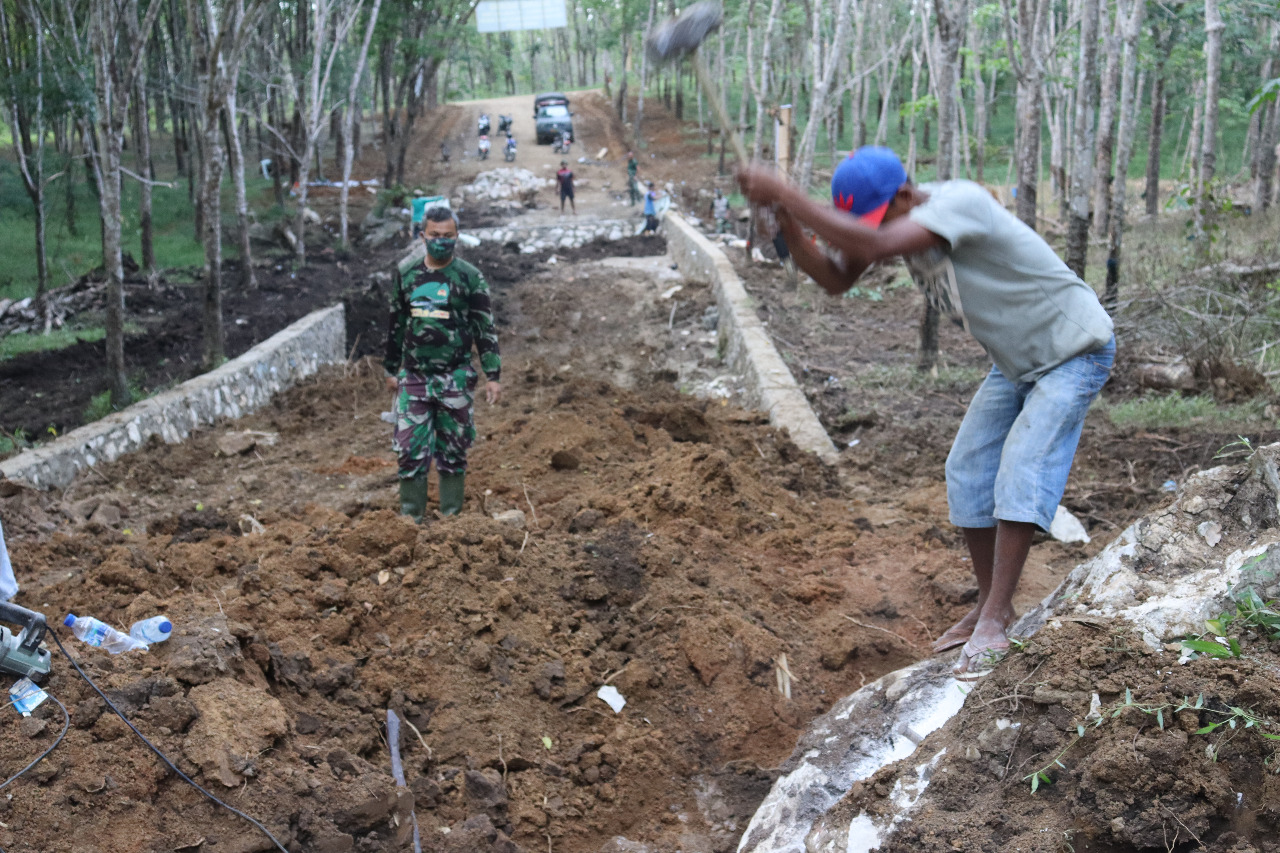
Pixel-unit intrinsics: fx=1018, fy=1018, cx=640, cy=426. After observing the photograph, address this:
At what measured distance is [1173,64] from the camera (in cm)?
2038

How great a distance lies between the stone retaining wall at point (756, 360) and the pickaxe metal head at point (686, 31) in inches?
134

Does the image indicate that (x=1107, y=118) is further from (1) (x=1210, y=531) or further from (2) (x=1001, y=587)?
(2) (x=1001, y=587)

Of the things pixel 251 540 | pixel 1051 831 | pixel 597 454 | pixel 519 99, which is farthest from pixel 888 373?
pixel 519 99

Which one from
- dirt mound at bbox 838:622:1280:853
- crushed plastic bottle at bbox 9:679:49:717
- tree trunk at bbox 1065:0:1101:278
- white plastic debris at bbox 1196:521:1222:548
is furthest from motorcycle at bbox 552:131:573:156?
dirt mound at bbox 838:622:1280:853

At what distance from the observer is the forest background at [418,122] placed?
9.01 metres

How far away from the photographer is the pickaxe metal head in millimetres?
4238

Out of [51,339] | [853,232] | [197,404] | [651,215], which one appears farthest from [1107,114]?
[51,339]

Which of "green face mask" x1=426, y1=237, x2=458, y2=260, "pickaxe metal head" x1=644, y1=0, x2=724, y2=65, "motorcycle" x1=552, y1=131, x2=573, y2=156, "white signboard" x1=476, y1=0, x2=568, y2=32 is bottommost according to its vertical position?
"green face mask" x1=426, y1=237, x2=458, y2=260

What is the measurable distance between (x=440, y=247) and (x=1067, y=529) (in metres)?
3.53

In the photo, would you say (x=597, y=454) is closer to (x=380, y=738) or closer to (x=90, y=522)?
(x=90, y=522)

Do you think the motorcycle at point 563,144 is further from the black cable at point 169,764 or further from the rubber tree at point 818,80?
the black cable at point 169,764

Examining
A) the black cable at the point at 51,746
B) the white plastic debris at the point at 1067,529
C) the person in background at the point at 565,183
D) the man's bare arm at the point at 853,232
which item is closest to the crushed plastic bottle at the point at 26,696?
the black cable at the point at 51,746

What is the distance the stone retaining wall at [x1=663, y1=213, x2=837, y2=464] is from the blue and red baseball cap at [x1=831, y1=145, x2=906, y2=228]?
3862 mm

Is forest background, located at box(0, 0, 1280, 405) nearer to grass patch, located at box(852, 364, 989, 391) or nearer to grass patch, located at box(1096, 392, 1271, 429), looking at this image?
grass patch, located at box(852, 364, 989, 391)
